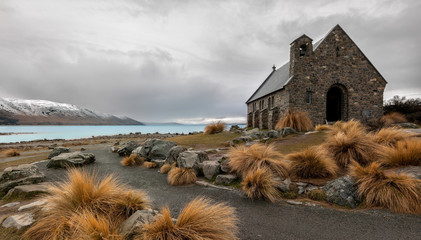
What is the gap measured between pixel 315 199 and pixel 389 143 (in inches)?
167

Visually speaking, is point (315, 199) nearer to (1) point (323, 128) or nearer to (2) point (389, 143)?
(2) point (389, 143)

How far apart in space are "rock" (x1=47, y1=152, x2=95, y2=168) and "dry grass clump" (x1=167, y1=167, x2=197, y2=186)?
616cm

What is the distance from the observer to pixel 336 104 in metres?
19.7

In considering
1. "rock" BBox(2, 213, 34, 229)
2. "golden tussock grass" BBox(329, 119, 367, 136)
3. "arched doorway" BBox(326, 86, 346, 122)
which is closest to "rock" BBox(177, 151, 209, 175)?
"rock" BBox(2, 213, 34, 229)

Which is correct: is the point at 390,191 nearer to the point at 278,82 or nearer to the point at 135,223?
the point at 135,223

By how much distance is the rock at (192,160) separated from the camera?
7238 millimetres

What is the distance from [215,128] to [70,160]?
12.6 metres

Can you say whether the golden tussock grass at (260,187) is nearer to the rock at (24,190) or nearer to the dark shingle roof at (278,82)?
the rock at (24,190)

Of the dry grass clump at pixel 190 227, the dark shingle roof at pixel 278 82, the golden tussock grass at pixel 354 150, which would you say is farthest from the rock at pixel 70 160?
the dark shingle roof at pixel 278 82

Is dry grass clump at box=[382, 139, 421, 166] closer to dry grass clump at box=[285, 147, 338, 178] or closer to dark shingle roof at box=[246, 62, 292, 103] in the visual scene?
dry grass clump at box=[285, 147, 338, 178]

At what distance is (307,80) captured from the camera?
16.9 meters

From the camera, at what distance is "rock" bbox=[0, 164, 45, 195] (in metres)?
5.68

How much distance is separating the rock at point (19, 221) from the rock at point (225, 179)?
4.60 m

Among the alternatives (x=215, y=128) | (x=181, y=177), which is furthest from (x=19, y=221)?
(x=215, y=128)
